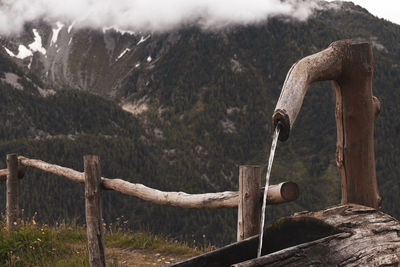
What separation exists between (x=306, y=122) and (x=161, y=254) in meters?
181

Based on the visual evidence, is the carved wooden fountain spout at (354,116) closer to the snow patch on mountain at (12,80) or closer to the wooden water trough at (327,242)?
the wooden water trough at (327,242)

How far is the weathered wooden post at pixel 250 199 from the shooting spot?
3854 millimetres

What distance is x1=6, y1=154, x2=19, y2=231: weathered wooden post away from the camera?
309 inches

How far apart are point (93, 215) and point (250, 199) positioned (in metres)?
2.48

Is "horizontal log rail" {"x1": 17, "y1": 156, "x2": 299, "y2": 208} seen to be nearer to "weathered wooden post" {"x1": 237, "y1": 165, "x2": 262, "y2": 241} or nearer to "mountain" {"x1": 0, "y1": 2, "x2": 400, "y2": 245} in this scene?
"weathered wooden post" {"x1": 237, "y1": 165, "x2": 262, "y2": 241}

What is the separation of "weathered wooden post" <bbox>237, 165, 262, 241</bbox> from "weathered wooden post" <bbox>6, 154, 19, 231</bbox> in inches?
213

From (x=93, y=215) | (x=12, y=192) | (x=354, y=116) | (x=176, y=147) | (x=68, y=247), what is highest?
(x=176, y=147)

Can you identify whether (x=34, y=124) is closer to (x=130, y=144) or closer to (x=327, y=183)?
(x=130, y=144)

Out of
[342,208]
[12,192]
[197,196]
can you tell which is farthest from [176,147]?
[342,208]

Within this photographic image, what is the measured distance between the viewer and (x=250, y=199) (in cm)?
387

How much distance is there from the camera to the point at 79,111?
544 ft

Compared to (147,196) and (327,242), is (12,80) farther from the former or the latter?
(327,242)

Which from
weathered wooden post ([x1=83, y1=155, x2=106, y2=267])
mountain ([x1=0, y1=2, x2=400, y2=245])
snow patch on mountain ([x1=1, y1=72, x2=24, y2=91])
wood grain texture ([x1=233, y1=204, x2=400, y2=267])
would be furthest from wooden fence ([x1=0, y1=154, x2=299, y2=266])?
snow patch on mountain ([x1=1, y1=72, x2=24, y2=91])

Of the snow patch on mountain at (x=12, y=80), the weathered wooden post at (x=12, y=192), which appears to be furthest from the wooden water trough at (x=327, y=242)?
the snow patch on mountain at (x=12, y=80)
